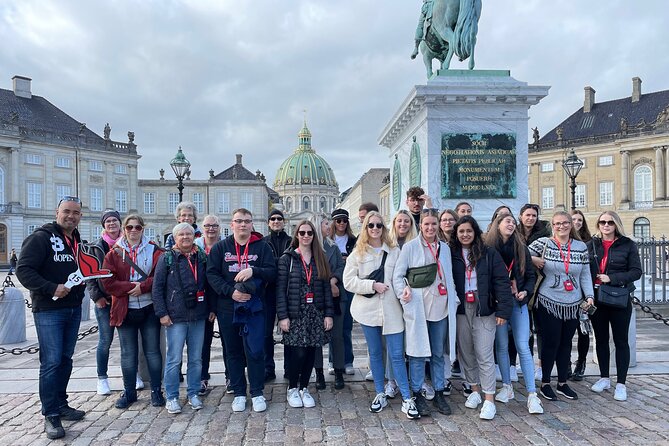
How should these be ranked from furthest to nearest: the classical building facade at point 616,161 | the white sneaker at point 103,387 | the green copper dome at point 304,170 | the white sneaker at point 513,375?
1. the green copper dome at point 304,170
2. the classical building facade at point 616,161
3. the white sneaker at point 513,375
4. the white sneaker at point 103,387

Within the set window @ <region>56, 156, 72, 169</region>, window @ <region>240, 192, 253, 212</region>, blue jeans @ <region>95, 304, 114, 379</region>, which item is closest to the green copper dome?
window @ <region>240, 192, 253, 212</region>

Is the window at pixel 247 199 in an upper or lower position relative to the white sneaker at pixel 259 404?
upper

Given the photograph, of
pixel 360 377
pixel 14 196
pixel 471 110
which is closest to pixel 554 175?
pixel 471 110

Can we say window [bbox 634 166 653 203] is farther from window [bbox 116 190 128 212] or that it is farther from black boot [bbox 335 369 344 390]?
window [bbox 116 190 128 212]

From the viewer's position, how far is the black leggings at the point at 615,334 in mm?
5195

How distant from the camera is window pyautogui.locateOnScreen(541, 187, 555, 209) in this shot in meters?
56.4

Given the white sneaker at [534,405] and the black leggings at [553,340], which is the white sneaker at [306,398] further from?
the black leggings at [553,340]

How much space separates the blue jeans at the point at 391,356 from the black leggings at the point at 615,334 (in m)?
2.39

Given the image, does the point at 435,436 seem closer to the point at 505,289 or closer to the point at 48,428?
the point at 505,289

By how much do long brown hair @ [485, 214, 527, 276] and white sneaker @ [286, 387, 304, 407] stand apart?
8.44 ft

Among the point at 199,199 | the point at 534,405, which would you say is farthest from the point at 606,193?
the point at 534,405

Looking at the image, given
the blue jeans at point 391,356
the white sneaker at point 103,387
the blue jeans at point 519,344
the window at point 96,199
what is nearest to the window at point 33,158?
the window at point 96,199

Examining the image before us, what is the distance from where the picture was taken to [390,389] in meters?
5.20

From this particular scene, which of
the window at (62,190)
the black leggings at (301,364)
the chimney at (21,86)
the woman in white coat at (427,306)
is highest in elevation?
the chimney at (21,86)
